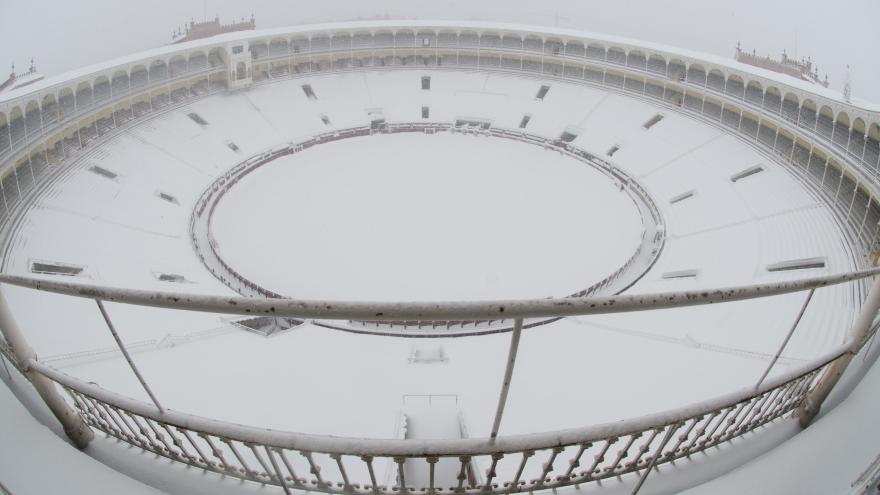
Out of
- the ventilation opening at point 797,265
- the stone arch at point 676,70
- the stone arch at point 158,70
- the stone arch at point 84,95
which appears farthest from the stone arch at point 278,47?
the ventilation opening at point 797,265

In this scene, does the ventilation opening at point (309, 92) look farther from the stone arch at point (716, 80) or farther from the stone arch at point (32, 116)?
the stone arch at point (716, 80)

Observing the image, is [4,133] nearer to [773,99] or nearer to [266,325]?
[266,325]

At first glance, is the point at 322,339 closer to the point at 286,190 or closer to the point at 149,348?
the point at 149,348

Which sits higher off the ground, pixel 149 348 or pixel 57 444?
pixel 149 348

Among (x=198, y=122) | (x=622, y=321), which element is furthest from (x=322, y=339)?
(x=198, y=122)

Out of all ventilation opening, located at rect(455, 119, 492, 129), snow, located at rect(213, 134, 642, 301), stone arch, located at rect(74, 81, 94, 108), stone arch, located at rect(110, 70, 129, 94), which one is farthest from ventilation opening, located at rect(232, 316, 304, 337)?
ventilation opening, located at rect(455, 119, 492, 129)
